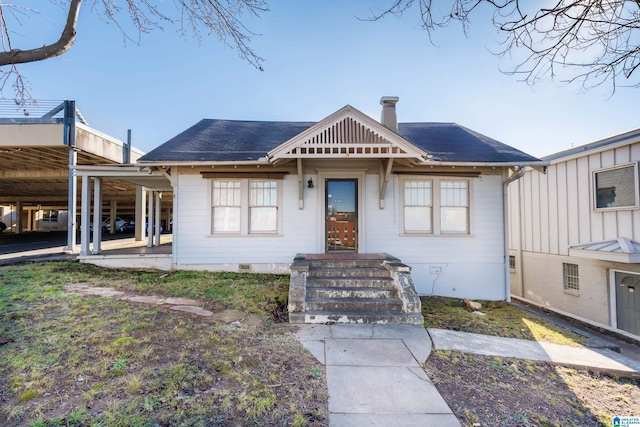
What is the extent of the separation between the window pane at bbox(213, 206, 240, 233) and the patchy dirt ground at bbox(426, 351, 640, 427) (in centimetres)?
566

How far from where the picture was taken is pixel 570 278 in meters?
9.25

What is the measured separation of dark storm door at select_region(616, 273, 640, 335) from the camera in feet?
24.4

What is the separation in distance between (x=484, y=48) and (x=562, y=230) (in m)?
8.43

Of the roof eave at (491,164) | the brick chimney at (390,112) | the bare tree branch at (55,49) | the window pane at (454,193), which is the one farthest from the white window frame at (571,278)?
the bare tree branch at (55,49)

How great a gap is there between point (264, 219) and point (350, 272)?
300cm

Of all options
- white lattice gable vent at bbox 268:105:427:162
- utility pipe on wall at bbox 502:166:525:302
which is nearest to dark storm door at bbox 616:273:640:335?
utility pipe on wall at bbox 502:166:525:302

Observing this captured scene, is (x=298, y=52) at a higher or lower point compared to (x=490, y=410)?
higher

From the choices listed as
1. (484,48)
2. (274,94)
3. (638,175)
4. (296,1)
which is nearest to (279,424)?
(484,48)

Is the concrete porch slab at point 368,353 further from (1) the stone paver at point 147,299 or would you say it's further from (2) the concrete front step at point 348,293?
(1) the stone paver at point 147,299

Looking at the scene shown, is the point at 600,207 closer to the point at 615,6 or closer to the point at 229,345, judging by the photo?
the point at 615,6

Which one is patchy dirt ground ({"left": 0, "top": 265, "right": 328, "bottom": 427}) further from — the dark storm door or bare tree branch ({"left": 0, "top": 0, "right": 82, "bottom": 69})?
the dark storm door

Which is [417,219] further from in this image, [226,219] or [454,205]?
[226,219]

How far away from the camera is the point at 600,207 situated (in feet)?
26.9

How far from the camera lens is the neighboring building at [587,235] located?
7.45 metres
